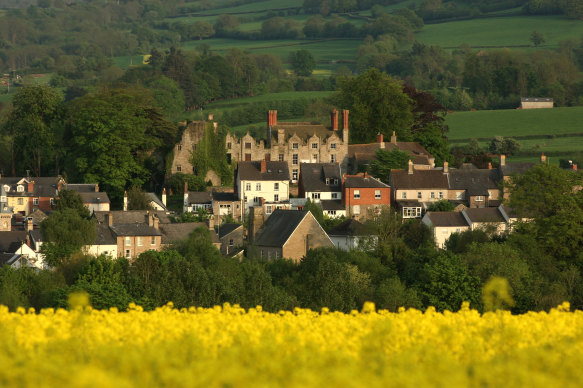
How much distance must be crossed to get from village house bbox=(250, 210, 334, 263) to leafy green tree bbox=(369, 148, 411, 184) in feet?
44.3

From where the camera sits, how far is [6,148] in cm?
10006

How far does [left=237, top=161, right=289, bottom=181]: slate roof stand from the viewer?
85.2 meters

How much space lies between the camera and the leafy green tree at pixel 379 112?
100 metres

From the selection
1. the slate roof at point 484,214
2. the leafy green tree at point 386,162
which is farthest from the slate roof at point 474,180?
the slate roof at point 484,214

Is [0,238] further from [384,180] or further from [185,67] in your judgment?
[185,67]

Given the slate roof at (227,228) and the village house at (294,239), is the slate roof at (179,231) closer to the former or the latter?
the slate roof at (227,228)

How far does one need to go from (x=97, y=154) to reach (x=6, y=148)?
13.2 metres

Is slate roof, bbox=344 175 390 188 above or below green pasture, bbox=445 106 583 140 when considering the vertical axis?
below

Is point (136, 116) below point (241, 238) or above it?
above

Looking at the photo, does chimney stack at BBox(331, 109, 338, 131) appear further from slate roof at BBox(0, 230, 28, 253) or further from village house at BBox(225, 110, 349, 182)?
slate roof at BBox(0, 230, 28, 253)

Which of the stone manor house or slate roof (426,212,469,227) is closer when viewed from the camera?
slate roof (426,212,469,227)

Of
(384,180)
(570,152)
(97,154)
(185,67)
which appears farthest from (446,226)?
(185,67)

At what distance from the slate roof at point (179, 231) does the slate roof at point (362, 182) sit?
1061cm

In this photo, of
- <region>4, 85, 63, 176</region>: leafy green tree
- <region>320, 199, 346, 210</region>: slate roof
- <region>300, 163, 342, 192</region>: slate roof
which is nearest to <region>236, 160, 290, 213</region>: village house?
<region>300, 163, 342, 192</region>: slate roof
